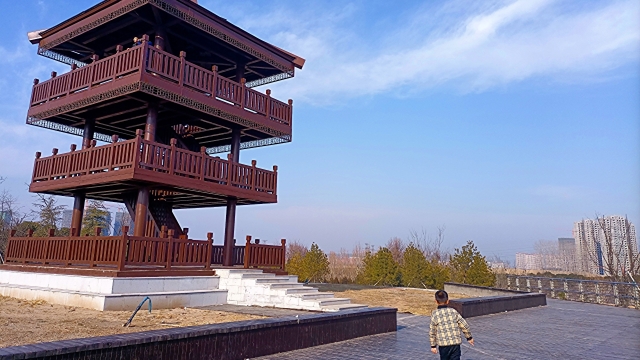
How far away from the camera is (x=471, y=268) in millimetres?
22656

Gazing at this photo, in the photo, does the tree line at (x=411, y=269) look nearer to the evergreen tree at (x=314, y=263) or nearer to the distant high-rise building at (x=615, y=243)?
the evergreen tree at (x=314, y=263)

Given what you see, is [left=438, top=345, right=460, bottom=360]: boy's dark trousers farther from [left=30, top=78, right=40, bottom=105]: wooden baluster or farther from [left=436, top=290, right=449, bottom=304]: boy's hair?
[left=30, top=78, right=40, bottom=105]: wooden baluster

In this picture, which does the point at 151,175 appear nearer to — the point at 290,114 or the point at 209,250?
the point at 209,250

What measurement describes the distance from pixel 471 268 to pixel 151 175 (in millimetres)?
17138

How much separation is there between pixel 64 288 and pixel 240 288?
4.37m

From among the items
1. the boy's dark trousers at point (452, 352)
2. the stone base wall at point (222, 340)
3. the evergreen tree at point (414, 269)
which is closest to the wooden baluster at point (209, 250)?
the stone base wall at point (222, 340)

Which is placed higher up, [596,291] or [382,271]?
[382,271]

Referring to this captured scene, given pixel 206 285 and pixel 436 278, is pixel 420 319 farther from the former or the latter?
pixel 436 278

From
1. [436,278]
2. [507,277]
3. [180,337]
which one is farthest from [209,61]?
[507,277]

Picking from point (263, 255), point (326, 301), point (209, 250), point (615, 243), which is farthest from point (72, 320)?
point (615, 243)

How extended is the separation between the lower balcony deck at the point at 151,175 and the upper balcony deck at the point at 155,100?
4.38ft

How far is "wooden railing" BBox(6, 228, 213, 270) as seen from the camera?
10.8 meters

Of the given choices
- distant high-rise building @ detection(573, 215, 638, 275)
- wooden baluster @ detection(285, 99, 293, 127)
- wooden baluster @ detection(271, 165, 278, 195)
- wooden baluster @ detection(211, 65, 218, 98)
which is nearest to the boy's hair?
wooden baluster @ detection(211, 65, 218, 98)

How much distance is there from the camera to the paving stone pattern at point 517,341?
23.5 ft
